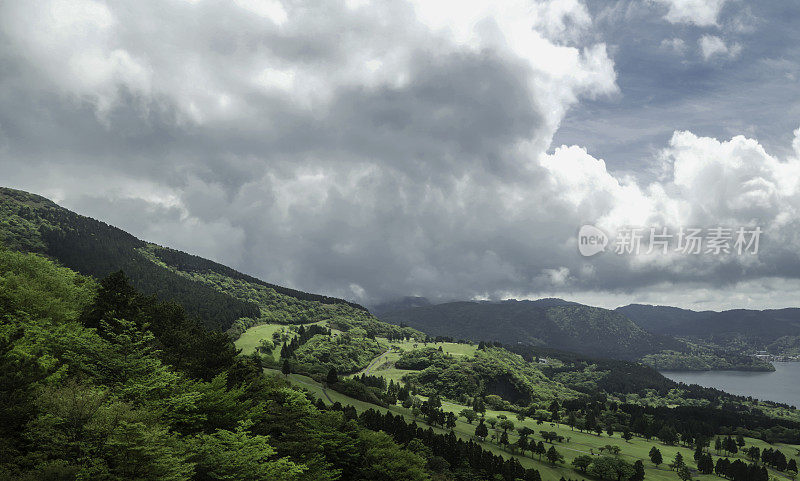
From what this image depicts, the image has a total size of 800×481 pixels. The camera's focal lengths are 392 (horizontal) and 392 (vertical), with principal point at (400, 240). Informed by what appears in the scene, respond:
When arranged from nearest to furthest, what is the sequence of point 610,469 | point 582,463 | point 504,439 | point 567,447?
point 610,469 → point 582,463 → point 504,439 → point 567,447

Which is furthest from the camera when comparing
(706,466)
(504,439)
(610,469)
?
(706,466)

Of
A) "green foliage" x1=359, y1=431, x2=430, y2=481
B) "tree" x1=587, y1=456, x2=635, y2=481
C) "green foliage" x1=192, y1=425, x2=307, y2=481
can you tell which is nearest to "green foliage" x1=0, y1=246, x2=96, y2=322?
"green foliage" x1=192, y1=425, x2=307, y2=481

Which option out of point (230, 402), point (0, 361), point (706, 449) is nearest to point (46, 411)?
point (0, 361)

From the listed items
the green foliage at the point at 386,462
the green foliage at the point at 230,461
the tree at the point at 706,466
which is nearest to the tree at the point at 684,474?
the tree at the point at 706,466

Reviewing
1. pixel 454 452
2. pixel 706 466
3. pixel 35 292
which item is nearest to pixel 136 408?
pixel 35 292

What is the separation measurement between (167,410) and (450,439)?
A: 85.1 metres

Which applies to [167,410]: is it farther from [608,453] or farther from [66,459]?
[608,453]

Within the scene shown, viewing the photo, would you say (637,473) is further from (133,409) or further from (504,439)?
(133,409)

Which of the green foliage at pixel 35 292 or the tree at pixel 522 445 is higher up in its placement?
the green foliage at pixel 35 292

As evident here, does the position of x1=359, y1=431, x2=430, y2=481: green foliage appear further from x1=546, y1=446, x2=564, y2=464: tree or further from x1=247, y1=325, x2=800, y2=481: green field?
x1=546, y1=446, x2=564, y2=464: tree

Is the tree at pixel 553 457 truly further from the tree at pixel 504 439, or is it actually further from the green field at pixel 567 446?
the tree at pixel 504 439

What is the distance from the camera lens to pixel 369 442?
64375mm

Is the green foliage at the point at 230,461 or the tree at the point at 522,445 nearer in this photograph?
the green foliage at the point at 230,461

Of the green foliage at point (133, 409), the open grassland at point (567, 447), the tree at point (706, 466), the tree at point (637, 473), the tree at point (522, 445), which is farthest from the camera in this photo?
the tree at point (706, 466)
